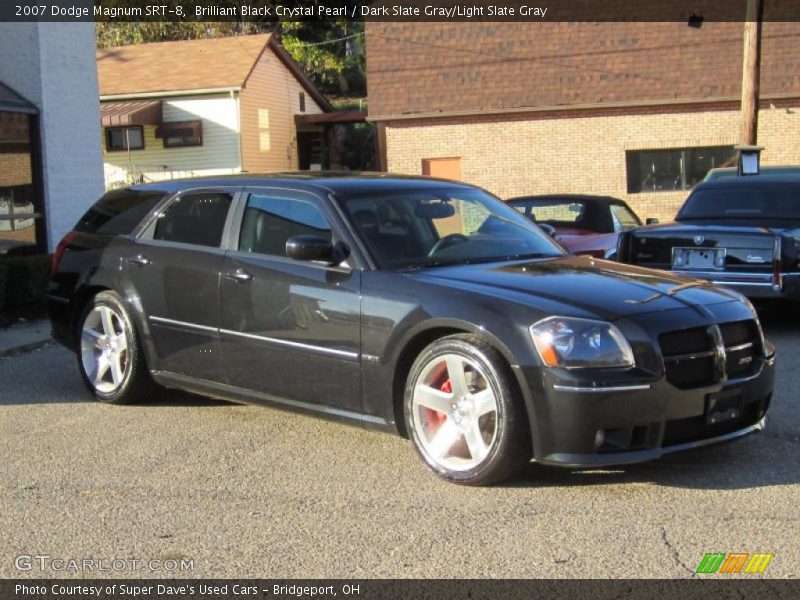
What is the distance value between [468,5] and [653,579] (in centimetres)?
2406

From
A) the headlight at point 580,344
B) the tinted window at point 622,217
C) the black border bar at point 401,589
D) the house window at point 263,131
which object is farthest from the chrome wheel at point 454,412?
the house window at point 263,131

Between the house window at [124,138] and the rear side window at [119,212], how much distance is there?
27162mm

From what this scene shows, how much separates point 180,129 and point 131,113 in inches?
74.3

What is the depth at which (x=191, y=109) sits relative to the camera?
33219 millimetres

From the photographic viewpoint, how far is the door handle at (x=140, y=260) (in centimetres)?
660

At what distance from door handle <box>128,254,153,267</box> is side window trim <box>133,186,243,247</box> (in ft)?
0.39

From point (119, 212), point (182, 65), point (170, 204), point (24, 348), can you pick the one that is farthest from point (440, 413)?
point (182, 65)

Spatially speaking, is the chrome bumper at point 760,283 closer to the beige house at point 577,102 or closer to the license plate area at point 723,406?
the license plate area at point 723,406

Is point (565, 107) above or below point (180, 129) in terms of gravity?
below

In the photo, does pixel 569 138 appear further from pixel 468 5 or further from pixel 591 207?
pixel 591 207

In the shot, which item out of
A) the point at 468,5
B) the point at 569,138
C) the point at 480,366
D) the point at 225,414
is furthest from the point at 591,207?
the point at 468,5

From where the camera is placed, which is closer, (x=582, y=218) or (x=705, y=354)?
(x=705, y=354)

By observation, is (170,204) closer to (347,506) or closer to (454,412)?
(454,412)

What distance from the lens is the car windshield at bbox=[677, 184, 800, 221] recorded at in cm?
964
